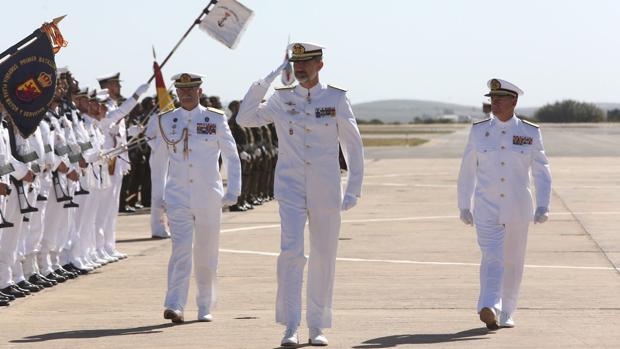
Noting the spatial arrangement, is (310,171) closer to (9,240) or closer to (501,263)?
(501,263)

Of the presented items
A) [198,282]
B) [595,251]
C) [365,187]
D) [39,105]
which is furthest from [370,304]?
[365,187]

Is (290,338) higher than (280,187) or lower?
lower

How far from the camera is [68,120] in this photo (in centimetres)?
Answer: 1533

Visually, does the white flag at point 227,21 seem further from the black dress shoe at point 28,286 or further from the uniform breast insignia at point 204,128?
the black dress shoe at point 28,286

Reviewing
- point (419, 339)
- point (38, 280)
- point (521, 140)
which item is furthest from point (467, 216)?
point (38, 280)

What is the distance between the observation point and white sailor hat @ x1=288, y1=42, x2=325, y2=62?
10516mm

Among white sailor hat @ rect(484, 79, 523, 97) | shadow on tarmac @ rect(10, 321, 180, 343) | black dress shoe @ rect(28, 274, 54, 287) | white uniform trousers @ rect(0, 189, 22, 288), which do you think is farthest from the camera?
black dress shoe @ rect(28, 274, 54, 287)

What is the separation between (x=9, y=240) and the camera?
13.5m

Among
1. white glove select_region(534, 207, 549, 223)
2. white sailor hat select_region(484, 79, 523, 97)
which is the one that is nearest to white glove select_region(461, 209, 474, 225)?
white glove select_region(534, 207, 549, 223)

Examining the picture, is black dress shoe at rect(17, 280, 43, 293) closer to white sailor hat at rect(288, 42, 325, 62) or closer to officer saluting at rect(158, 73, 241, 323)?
officer saluting at rect(158, 73, 241, 323)

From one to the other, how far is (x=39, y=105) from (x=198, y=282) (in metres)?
2.04

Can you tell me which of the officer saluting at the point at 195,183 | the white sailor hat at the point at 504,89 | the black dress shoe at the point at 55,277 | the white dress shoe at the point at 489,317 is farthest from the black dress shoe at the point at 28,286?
the white sailor hat at the point at 504,89

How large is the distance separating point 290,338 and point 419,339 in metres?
0.99

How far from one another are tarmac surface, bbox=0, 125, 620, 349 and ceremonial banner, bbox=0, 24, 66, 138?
5.56ft
